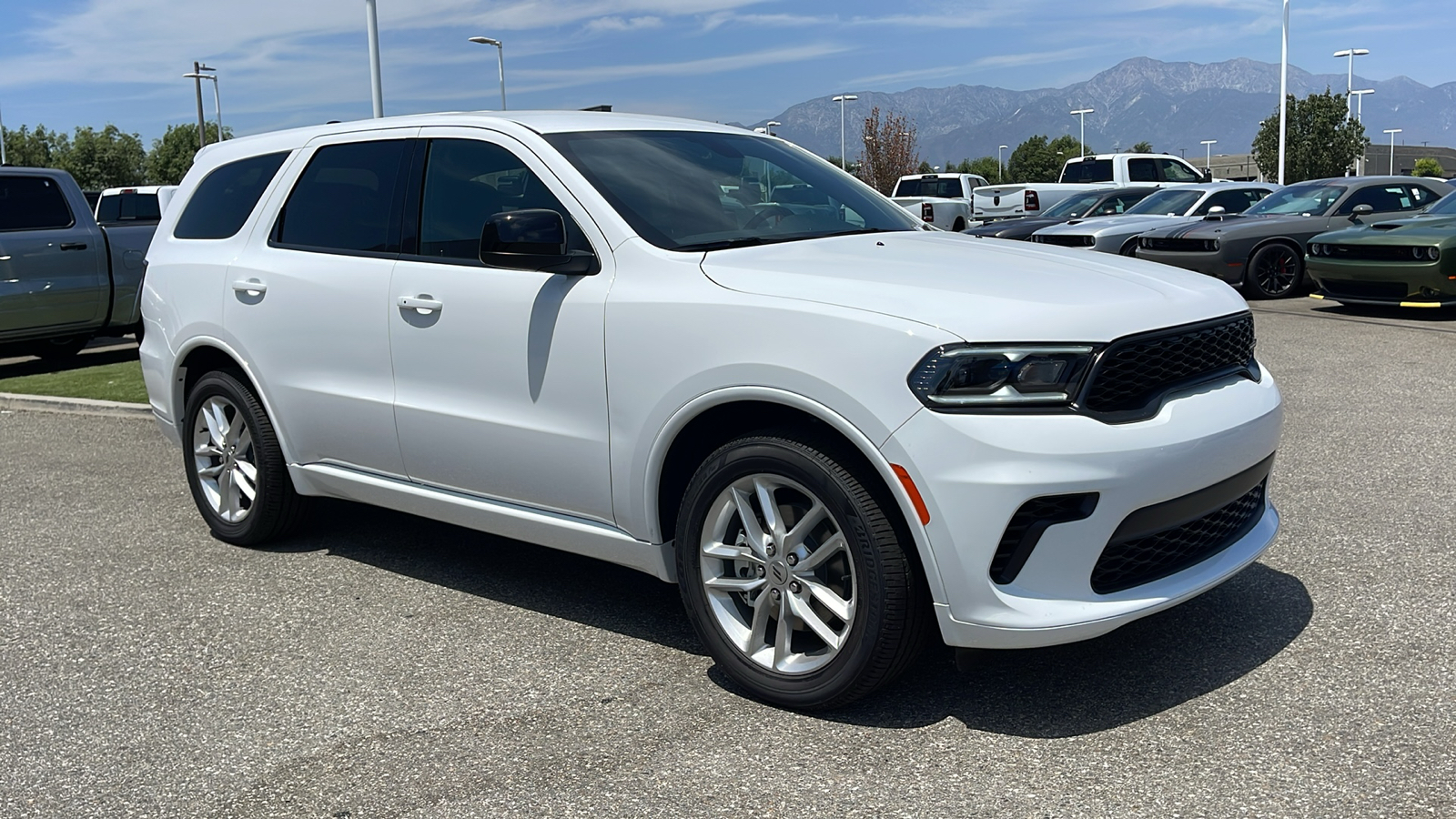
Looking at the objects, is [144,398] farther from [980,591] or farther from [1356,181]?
[1356,181]

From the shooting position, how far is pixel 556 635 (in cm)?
448

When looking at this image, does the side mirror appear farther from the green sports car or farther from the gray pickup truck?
the green sports car

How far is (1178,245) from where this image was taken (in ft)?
50.6

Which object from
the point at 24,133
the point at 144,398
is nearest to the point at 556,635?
the point at 144,398

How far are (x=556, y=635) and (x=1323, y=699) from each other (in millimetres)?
2466

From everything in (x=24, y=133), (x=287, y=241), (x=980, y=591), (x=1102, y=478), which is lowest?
(x=980, y=591)

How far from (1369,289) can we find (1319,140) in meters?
54.2

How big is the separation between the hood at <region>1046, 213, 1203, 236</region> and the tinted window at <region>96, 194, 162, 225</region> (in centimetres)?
1370

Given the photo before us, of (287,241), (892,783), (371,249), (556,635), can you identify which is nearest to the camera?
(892,783)

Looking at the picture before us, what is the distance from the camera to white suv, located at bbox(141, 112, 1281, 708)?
333 cm

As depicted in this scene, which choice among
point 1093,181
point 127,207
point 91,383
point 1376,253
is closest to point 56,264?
point 91,383

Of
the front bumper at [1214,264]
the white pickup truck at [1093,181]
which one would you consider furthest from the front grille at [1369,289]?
the white pickup truck at [1093,181]

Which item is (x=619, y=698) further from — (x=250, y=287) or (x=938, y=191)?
(x=938, y=191)

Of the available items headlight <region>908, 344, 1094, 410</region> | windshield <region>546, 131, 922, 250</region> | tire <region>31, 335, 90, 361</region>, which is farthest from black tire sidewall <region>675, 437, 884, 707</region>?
tire <region>31, 335, 90, 361</region>
